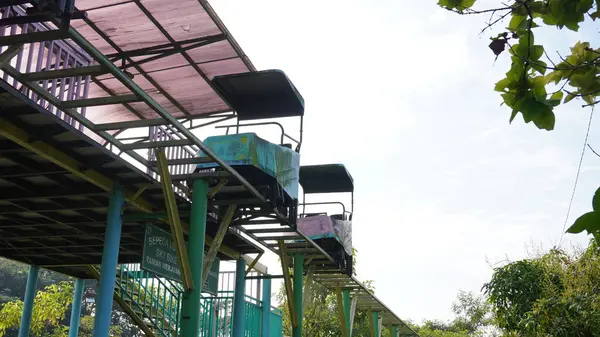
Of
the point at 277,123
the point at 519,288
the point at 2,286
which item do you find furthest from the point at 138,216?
the point at 2,286

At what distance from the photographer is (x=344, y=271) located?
15.7 m

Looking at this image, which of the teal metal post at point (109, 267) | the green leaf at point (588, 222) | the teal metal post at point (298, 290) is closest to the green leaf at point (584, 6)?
the green leaf at point (588, 222)

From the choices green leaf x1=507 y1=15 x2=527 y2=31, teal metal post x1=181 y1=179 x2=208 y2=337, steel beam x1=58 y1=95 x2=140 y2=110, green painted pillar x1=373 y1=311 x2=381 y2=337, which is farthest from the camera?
green painted pillar x1=373 y1=311 x2=381 y2=337

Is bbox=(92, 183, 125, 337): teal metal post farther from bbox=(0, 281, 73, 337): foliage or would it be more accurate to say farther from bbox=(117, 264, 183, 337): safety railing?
bbox=(0, 281, 73, 337): foliage

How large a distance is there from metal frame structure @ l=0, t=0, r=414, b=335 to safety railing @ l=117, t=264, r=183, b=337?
112 cm

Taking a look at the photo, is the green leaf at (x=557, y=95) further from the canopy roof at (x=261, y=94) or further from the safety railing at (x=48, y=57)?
the canopy roof at (x=261, y=94)

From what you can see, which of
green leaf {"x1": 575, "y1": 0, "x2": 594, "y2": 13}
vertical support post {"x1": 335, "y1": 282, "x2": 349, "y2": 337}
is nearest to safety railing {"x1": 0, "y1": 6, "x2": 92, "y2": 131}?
green leaf {"x1": 575, "y1": 0, "x2": 594, "y2": 13}

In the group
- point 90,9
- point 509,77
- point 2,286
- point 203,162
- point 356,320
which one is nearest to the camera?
point 509,77

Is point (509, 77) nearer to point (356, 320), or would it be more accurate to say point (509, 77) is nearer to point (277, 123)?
point (277, 123)

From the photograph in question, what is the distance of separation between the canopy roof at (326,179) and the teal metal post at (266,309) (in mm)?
2721

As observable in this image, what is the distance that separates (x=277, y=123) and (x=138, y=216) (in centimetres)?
276

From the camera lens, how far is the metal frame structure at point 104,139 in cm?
627

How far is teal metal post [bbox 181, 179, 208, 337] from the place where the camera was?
820 centimetres

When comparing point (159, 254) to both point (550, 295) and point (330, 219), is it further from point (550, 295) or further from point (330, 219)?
point (550, 295)
